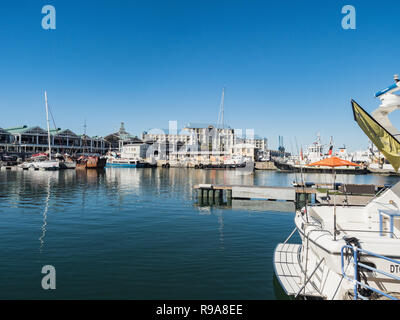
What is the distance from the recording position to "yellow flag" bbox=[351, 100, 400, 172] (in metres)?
8.91

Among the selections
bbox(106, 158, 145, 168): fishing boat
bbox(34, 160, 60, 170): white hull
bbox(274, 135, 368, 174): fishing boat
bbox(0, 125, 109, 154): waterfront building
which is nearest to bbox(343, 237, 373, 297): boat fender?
bbox(274, 135, 368, 174): fishing boat

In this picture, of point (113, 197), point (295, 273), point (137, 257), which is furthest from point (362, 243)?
point (113, 197)

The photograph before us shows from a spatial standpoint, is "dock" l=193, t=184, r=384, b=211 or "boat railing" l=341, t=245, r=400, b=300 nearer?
"boat railing" l=341, t=245, r=400, b=300

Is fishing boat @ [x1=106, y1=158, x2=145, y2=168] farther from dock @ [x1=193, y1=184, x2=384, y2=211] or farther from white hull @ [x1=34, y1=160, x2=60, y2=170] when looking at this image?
dock @ [x1=193, y1=184, x2=384, y2=211]

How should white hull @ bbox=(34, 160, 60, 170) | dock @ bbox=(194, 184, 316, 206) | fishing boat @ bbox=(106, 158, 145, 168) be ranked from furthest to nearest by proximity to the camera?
fishing boat @ bbox=(106, 158, 145, 168)
white hull @ bbox=(34, 160, 60, 170)
dock @ bbox=(194, 184, 316, 206)

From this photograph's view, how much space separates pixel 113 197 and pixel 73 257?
20460 millimetres

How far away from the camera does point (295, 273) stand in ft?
32.9

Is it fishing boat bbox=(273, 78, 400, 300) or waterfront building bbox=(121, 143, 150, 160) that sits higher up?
waterfront building bbox=(121, 143, 150, 160)

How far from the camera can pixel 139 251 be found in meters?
14.0

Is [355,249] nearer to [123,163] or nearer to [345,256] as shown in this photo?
[345,256]

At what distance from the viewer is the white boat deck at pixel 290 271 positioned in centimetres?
858

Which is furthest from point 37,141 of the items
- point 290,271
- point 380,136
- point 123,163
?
point 380,136

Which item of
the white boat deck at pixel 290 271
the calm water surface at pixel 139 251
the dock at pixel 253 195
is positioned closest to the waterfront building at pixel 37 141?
the dock at pixel 253 195
